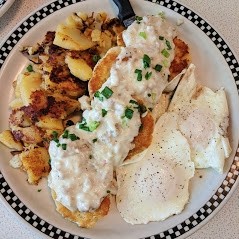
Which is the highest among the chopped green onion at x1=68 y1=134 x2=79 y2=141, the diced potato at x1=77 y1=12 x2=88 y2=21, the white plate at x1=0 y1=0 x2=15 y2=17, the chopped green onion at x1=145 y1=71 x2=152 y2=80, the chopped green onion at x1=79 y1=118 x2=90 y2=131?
the white plate at x1=0 y1=0 x2=15 y2=17

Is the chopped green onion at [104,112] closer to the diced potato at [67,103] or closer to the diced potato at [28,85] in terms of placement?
the diced potato at [67,103]

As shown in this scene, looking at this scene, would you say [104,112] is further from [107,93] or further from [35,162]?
[35,162]

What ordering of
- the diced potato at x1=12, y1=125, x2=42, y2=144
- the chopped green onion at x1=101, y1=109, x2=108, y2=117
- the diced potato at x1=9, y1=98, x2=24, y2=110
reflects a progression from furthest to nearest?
the diced potato at x1=9, y1=98, x2=24, y2=110 < the diced potato at x1=12, y1=125, x2=42, y2=144 < the chopped green onion at x1=101, y1=109, x2=108, y2=117

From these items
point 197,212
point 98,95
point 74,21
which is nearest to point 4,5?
point 74,21

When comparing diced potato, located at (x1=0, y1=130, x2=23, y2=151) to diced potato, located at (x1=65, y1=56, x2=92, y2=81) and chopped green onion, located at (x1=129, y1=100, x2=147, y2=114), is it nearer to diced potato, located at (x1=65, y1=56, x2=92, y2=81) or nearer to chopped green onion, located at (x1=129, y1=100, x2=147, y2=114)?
diced potato, located at (x1=65, y1=56, x2=92, y2=81)

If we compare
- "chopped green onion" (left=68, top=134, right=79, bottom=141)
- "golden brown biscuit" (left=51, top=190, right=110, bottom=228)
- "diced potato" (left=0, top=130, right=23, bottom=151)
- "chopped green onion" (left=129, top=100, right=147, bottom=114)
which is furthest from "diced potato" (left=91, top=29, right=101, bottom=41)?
"golden brown biscuit" (left=51, top=190, right=110, bottom=228)

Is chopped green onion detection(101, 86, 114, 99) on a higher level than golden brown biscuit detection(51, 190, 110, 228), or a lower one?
higher

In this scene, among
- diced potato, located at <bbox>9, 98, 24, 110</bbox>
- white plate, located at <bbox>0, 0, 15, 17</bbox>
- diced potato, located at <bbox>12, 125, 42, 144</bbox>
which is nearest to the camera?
diced potato, located at <bbox>12, 125, 42, 144</bbox>
